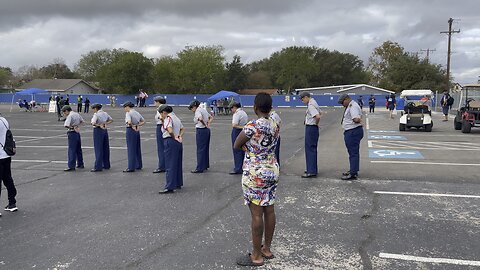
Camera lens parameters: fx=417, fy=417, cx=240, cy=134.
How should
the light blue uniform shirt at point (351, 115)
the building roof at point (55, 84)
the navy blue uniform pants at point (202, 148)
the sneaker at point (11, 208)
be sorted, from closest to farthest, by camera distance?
the sneaker at point (11, 208), the light blue uniform shirt at point (351, 115), the navy blue uniform pants at point (202, 148), the building roof at point (55, 84)

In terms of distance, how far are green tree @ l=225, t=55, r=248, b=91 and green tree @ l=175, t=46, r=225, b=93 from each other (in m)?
1.23

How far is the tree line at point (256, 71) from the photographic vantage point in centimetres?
6294

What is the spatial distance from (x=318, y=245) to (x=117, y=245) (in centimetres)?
239

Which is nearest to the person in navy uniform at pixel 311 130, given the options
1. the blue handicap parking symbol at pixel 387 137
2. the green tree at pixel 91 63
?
the blue handicap parking symbol at pixel 387 137

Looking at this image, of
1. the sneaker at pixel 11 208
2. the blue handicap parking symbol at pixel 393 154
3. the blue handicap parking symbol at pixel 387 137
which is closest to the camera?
the sneaker at pixel 11 208

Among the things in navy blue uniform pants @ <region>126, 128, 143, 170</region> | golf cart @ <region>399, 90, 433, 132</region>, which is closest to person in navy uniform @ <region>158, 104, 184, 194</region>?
navy blue uniform pants @ <region>126, 128, 143, 170</region>

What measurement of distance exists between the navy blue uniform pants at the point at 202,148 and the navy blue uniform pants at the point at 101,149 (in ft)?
7.73

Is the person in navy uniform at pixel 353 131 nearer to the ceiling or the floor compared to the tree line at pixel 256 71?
nearer to the floor

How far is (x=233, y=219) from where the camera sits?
234 inches

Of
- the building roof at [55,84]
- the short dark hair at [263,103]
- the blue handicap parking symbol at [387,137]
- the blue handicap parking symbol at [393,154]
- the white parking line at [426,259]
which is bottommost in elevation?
the blue handicap parking symbol at [387,137]

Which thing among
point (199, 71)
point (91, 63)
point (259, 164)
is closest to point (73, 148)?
point (259, 164)

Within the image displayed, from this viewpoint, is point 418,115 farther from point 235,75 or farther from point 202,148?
point 235,75

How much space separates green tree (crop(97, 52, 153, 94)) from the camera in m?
62.8

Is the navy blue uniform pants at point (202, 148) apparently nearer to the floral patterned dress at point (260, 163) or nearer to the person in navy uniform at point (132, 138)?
the person in navy uniform at point (132, 138)
